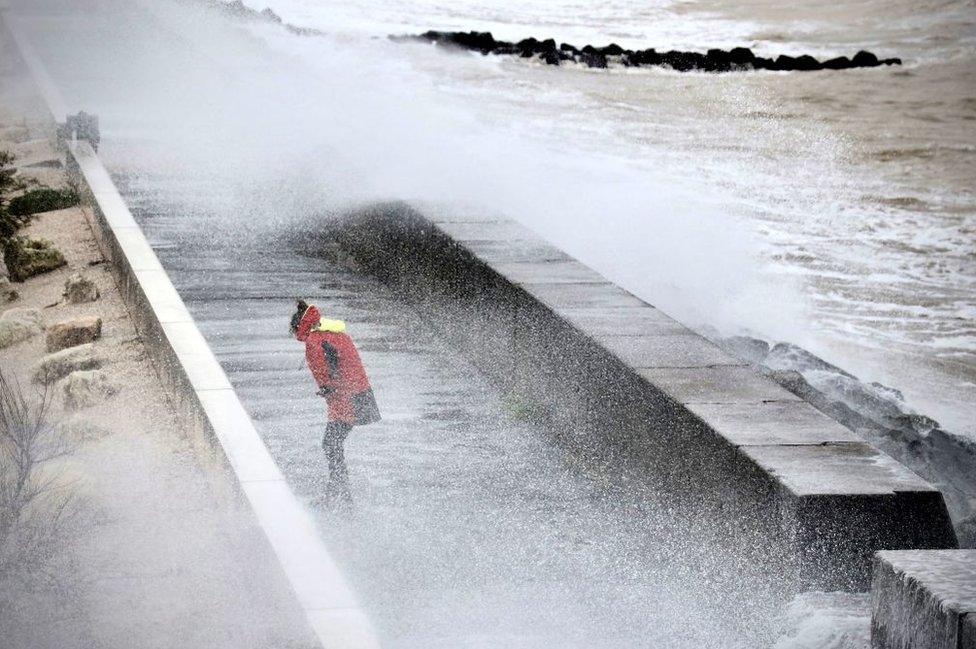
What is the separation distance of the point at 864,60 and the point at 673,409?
129 ft

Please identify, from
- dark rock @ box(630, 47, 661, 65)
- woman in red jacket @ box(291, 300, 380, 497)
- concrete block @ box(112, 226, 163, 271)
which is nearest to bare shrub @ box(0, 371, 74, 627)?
woman in red jacket @ box(291, 300, 380, 497)

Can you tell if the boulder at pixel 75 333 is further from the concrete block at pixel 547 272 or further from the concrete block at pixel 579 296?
the concrete block at pixel 579 296

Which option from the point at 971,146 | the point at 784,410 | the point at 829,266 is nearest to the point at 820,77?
the point at 971,146

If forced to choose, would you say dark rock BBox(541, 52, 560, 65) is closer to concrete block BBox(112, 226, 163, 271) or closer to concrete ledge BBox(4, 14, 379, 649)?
concrete ledge BBox(4, 14, 379, 649)

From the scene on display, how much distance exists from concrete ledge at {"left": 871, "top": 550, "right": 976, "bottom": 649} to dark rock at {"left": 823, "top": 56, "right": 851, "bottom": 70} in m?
40.6

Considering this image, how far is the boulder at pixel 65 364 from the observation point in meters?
8.50

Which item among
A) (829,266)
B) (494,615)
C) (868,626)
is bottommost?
(829,266)

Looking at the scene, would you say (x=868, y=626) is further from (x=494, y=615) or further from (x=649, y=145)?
(x=649, y=145)

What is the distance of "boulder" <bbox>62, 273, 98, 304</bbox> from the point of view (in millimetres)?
10227

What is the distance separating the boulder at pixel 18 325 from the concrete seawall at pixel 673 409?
2.72 meters

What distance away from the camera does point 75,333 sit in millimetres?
9062

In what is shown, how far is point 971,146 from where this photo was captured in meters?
32.4

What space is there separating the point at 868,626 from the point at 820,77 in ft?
131

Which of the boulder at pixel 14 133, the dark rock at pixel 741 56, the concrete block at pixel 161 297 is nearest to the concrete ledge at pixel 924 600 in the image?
the concrete block at pixel 161 297
